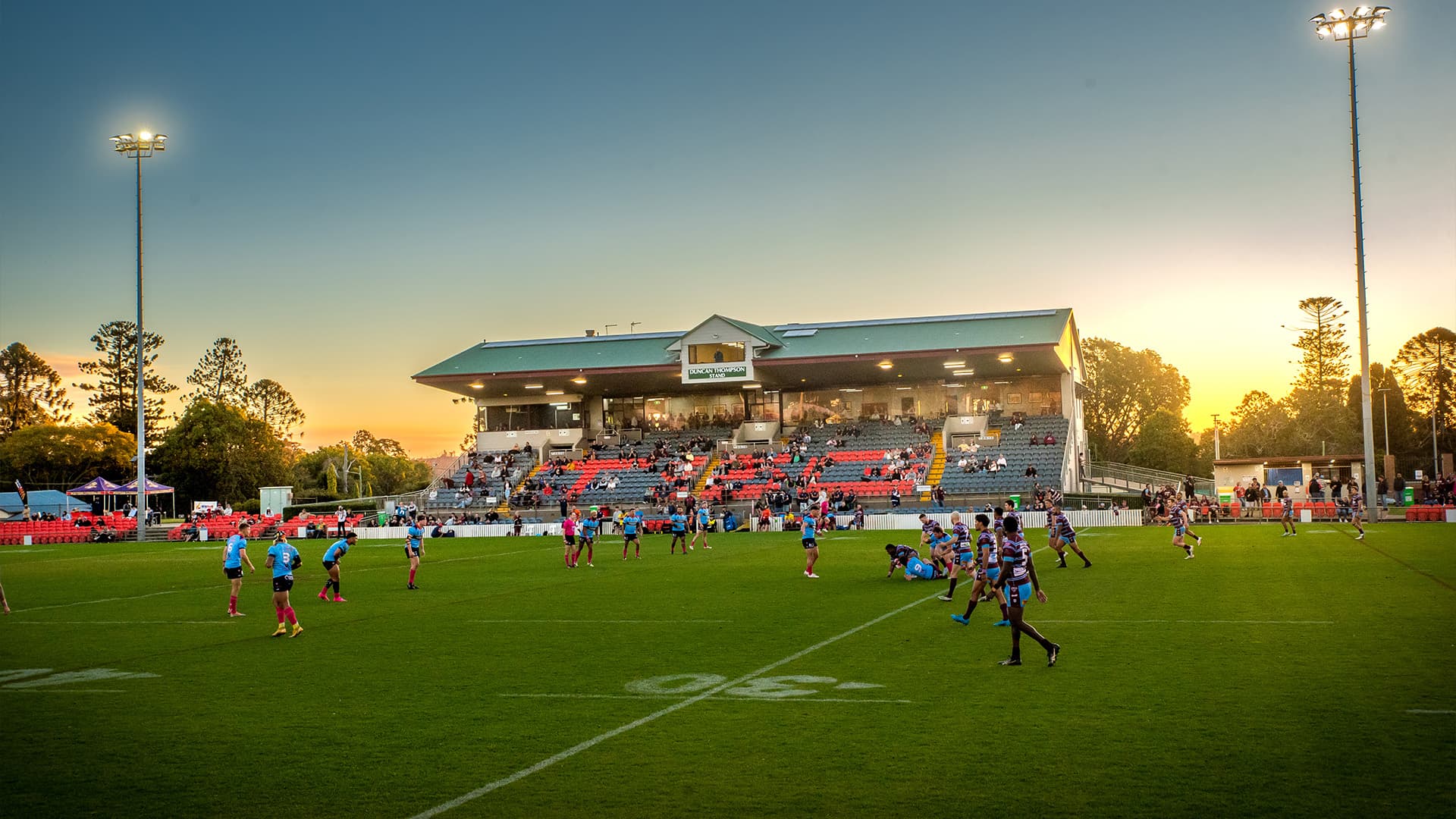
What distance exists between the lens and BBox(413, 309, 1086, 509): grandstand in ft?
211

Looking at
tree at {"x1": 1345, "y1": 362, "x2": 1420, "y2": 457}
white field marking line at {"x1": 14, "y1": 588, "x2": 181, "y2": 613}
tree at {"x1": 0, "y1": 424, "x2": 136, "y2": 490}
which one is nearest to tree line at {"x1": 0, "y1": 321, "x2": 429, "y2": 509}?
tree at {"x1": 0, "y1": 424, "x2": 136, "y2": 490}

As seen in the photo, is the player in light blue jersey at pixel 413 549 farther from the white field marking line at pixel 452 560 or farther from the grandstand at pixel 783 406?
the grandstand at pixel 783 406

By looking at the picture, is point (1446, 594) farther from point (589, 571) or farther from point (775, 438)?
point (775, 438)

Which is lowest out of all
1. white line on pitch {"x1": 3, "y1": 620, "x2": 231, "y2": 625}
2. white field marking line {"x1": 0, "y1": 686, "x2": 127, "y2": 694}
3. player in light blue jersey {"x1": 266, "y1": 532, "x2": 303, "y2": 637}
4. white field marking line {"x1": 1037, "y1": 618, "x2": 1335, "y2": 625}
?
white line on pitch {"x1": 3, "y1": 620, "x2": 231, "y2": 625}

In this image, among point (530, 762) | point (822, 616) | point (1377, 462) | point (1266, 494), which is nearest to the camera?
point (530, 762)

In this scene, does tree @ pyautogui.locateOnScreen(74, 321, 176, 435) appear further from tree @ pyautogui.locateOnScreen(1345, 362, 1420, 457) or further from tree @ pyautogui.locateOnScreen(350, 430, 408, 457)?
tree @ pyautogui.locateOnScreen(1345, 362, 1420, 457)

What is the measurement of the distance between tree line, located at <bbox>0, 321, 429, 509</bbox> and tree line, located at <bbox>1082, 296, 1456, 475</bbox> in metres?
85.8

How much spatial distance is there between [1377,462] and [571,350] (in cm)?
6738

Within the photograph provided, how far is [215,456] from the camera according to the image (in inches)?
4038

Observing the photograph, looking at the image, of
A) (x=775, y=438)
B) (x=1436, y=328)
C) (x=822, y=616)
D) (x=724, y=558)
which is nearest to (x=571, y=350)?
(x=775, y=438)

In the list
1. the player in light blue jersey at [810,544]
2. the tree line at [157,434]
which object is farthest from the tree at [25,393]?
the player in light blue jersey at [810,544]

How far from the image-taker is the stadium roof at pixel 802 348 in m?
65.9

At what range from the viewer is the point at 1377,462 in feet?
294

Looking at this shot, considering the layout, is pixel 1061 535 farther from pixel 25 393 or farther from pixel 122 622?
pixel 25 393
